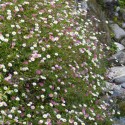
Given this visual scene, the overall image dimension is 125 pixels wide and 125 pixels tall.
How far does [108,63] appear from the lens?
31.3ft

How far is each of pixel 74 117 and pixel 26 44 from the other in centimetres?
160

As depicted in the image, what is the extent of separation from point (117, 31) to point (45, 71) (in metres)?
5.77

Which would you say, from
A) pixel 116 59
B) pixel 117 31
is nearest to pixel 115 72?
pixel 116 59

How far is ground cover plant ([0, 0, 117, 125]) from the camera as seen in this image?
605 centimetres

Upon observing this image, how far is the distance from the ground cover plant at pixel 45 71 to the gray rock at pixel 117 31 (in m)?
3.55

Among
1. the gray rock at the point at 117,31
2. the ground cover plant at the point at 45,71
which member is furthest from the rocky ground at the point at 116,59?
the ground cover plant at the point at 45,71

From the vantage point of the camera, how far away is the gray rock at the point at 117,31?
11.6 metres

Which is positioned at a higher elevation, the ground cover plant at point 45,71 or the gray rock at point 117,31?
the ground cover plant at point 45,71

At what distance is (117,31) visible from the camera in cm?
1175

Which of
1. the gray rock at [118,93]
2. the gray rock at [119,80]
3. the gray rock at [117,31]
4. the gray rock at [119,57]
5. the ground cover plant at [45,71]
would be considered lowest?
the gray rock at [117,31]

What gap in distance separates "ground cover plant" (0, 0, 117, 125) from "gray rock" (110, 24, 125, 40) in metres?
3.55

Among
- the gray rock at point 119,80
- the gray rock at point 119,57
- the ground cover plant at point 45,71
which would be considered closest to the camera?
the ground cover plant at point 45,71

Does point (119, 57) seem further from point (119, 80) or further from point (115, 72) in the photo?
point (119, 80)

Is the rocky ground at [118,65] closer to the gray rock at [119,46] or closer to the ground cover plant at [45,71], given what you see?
the gray rock at [119,46]
